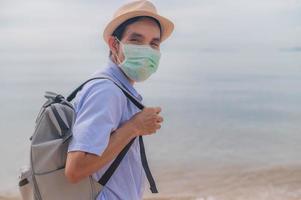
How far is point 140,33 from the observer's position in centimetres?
212

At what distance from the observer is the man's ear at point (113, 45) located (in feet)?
7.12

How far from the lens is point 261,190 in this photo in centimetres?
723

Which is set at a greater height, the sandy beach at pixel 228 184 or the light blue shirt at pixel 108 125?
the light blue shirt at pixel 108 125

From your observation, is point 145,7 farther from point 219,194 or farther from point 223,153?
point 223,153

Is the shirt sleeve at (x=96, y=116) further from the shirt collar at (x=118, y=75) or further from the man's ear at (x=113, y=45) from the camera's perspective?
the man's ear at (x=113, y=45)

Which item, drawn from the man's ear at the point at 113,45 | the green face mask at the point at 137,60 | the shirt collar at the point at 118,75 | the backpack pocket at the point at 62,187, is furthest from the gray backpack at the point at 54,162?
the man's ear at the point at 113,45

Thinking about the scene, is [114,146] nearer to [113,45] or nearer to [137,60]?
[137,60]

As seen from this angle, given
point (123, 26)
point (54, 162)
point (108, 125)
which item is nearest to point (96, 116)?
point (108, 125)

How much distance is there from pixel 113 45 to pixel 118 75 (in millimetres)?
226

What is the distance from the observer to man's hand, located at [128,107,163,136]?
1.88 metres

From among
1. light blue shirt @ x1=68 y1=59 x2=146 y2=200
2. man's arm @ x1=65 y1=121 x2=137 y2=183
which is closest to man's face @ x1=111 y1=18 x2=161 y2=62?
light blue shirt @ x1=68 y1=59 x2=146 y2=200

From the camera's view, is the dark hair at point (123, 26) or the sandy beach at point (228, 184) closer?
the dark hair at point (123, 26)

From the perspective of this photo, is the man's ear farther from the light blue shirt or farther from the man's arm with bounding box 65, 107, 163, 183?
the man's arm with bounding box 65, 107, 163, 183

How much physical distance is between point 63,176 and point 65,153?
0.08 meters
